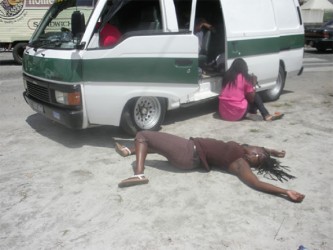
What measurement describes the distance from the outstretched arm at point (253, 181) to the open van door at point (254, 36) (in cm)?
262

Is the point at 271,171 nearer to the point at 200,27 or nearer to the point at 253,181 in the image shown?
the point at 253,181

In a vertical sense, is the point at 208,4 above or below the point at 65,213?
above

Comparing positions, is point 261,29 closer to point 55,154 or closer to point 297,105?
point 297,105

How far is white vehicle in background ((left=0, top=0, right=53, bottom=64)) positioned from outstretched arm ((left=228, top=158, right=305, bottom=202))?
11500mm

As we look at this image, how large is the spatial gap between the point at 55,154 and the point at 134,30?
1918 mm

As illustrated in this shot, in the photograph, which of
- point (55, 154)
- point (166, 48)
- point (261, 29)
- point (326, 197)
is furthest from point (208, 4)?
point (326, 197)

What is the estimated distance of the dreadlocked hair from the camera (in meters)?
4.70

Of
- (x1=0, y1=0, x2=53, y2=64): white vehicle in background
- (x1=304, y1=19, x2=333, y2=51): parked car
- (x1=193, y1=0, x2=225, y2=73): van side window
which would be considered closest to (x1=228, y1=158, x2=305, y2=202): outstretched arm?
(x1=193, y1=0, x2=225, y2=73): van side window

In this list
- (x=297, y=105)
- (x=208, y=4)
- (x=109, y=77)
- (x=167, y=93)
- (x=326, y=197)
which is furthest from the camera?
(x=297, y=105)

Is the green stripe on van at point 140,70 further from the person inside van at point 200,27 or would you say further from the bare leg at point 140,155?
the person inside van at point 200,27

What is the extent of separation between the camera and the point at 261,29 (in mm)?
7461

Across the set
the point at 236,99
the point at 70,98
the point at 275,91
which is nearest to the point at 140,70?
the point at 70,98

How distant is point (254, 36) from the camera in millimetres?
7246

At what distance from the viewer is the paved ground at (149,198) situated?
142 inches
